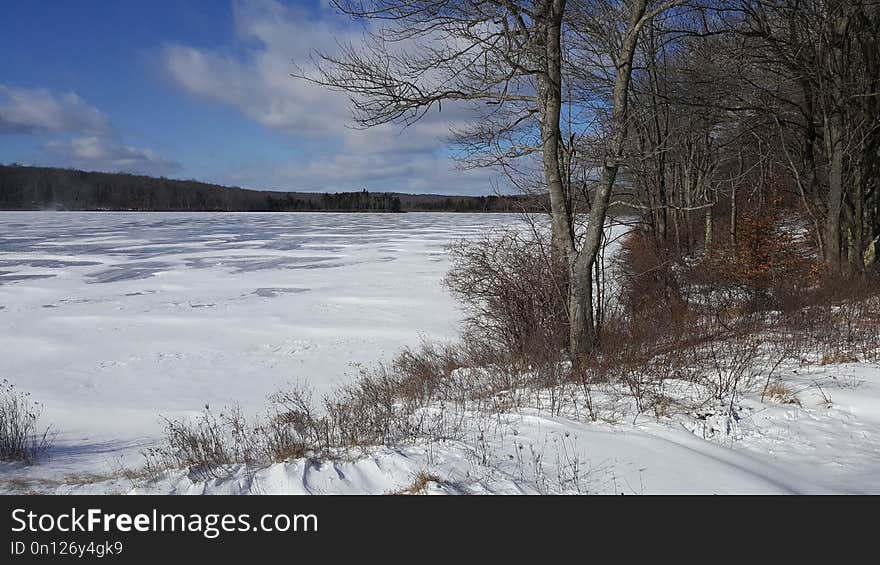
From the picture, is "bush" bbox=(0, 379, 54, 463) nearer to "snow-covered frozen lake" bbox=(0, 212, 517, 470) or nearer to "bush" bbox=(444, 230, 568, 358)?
"snow-covered frozen lake" bbox=(0, 212, 517, 470)

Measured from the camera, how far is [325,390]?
385 inches

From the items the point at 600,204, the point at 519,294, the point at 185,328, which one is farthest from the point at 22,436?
the point at 519,294

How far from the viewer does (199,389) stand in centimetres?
972

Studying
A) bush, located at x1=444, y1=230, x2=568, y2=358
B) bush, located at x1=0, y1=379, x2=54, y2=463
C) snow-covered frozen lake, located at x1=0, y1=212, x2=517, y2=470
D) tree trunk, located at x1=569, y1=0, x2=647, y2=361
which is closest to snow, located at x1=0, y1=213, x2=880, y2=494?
snow-covered frozen lake, located at x1=0, y1=212, x2=517, y2=470

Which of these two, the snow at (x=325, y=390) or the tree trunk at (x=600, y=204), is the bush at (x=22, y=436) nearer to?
the snow at (x=325, y=390)

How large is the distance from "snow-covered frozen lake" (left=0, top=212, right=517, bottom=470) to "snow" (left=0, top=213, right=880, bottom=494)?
0.06m

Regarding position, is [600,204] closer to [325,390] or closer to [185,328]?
[325,390]

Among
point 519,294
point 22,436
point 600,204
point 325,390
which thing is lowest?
point 325,390

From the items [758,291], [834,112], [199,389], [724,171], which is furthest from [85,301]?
[724,171]

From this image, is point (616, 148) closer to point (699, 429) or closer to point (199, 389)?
point (699, 429)

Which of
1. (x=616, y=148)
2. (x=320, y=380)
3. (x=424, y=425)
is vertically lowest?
(x=320, y=380)

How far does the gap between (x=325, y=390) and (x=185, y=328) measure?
5.65 metres

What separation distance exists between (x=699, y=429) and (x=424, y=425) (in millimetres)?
2589

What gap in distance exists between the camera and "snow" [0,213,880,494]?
4.36m
